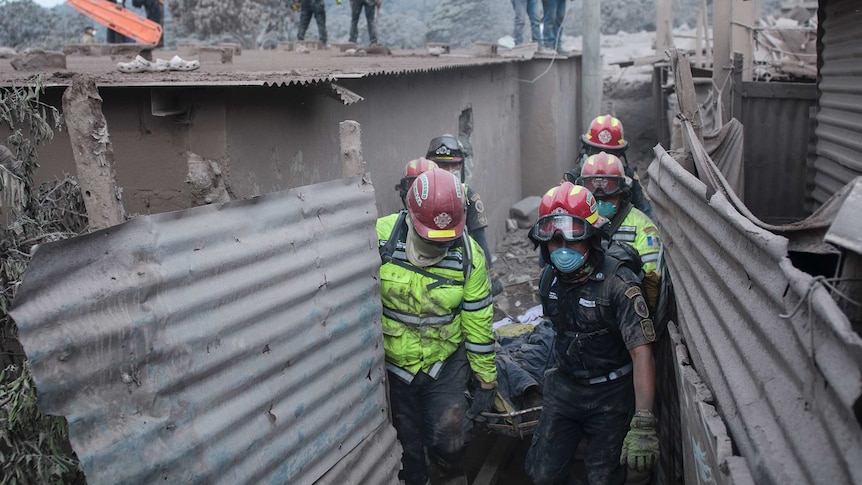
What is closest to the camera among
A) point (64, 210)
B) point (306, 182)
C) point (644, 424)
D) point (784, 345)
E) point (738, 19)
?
point (784, 345)

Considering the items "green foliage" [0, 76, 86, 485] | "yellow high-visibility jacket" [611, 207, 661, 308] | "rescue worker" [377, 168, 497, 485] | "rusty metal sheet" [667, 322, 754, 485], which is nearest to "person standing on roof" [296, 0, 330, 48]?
"yellow high-visibility jacket" [611, 207, 661, 308]

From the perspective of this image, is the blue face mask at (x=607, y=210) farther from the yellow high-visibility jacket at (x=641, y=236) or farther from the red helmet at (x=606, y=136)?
the red helmet at (x=606, y=136)

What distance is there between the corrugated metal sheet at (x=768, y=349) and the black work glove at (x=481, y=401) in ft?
5.11

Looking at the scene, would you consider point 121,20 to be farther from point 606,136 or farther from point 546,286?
point 546,286

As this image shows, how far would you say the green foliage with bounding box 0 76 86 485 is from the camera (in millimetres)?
2477

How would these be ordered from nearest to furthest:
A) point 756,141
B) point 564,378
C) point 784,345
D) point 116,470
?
point 784,345
point 116,470
point 564,378
point 756,141

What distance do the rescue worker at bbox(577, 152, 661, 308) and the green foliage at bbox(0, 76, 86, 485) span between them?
137 inches

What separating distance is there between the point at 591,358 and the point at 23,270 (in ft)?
9.60

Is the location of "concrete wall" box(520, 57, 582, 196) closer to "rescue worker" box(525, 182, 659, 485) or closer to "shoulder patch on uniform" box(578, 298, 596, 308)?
"rescue worker" box(525, 182, 659, 485)

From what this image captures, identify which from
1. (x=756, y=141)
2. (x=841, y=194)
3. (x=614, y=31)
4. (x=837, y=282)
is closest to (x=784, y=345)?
(x=837, y=282)

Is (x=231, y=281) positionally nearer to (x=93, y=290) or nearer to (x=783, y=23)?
(x=93, y=290)

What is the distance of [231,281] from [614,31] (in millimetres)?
30066

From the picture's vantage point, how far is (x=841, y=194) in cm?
199

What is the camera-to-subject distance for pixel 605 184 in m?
5.69
